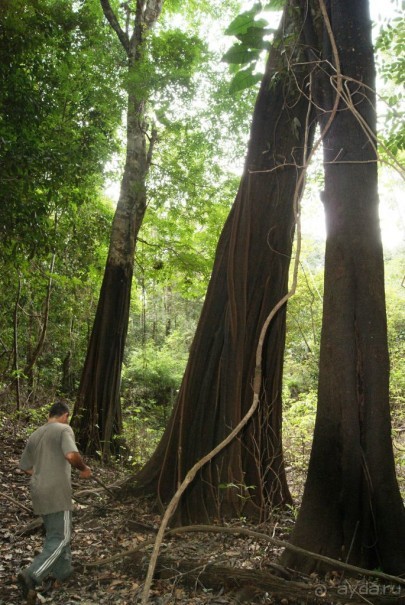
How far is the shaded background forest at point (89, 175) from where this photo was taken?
689 cm

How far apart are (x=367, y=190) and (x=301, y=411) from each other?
849 centimetres

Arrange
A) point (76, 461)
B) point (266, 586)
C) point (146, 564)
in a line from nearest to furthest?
point (266, 586)
point (146, 564)
point (76, 461)

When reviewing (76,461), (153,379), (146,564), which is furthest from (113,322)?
(153,379)

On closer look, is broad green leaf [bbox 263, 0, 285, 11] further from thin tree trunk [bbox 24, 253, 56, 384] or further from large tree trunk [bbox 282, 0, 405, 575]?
thin tree trunk [bbox 24, 253, 56, 384]

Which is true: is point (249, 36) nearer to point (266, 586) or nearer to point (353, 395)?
point (353, 395)

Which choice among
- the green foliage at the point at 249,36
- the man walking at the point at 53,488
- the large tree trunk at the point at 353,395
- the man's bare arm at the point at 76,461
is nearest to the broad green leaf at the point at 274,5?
the green foliage at the point at 249,36

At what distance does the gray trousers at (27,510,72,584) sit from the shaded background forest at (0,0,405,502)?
308cm

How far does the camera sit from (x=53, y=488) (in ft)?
13.3

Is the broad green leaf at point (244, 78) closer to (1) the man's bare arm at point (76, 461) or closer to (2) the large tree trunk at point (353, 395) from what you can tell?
(2) the large tree trunk at point (353, 395)

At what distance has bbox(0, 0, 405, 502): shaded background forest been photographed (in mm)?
6887

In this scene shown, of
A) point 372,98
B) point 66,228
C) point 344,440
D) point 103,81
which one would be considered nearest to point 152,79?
point 103,81

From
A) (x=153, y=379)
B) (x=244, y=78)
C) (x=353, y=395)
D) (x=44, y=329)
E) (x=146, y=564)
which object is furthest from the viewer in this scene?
(x=153, y=379)

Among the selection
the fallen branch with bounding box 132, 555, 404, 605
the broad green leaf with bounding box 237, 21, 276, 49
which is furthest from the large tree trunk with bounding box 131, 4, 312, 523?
the fallen branch with bounding box 132, 555, 404, 605

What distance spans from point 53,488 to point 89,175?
627 centimetres
